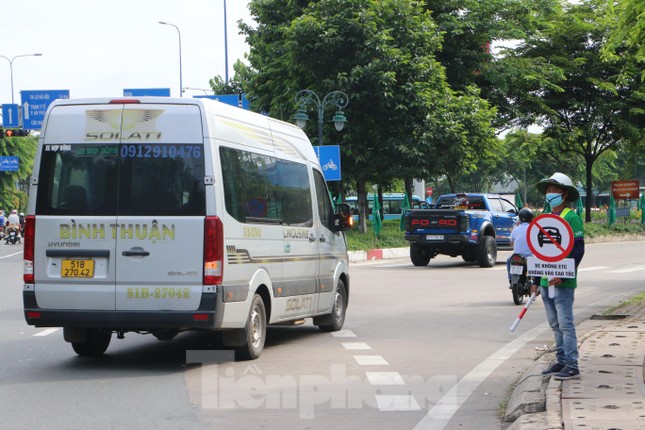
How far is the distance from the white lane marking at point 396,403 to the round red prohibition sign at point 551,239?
1.60 m

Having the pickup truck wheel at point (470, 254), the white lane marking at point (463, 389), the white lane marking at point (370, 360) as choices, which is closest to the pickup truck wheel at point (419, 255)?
the pickup truck wheel at point (470, 254)

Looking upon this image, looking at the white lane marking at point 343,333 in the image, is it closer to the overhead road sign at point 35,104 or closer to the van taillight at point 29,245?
the van taillight at point 29,245

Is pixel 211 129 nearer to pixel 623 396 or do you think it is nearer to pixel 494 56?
pixel 623 396

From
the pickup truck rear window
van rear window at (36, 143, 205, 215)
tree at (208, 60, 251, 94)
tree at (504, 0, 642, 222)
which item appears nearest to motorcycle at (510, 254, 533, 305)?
van rear window at (36, 143, 205, 215)

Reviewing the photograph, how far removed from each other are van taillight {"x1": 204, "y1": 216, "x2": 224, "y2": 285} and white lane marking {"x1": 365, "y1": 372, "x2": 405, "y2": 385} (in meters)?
1.66

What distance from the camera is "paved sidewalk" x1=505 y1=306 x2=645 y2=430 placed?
22.4ft

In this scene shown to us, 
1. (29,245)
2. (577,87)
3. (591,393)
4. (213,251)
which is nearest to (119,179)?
(29,245)

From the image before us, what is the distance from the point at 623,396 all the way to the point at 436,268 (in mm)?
20906

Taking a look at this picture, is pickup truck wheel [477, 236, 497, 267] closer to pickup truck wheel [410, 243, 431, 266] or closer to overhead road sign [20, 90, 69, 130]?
pickup truck wheel [410, 243, 431, 266]

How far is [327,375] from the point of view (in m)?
9.87

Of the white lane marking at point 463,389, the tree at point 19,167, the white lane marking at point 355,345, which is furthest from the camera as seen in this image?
the tree at point 19,167

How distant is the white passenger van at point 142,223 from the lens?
10016mm

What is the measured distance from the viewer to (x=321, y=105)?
3494 cm

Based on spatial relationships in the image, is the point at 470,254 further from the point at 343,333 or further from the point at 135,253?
the point at 135,253
